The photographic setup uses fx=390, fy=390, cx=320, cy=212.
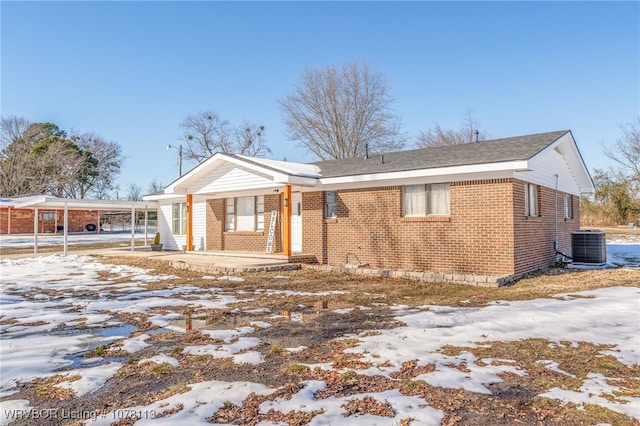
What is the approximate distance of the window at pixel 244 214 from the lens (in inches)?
599

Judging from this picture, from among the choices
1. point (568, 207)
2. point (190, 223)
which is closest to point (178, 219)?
point (190, 223)

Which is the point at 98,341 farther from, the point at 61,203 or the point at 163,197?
the point at 61,203

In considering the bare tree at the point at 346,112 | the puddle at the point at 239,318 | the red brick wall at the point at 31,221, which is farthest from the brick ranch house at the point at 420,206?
the red brick wall at the point at 31,221

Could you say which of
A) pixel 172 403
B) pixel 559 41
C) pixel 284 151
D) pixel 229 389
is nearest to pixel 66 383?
pixel 172 403

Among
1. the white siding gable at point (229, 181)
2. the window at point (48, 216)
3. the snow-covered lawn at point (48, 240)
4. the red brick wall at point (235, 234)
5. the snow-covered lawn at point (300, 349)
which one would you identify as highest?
the white siding gable at point (229, 181)

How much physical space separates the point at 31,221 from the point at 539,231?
136 ft

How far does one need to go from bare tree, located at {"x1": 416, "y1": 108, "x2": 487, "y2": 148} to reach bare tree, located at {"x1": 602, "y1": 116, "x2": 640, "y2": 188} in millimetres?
10771

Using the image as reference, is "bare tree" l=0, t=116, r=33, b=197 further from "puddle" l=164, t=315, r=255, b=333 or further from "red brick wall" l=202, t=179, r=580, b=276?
"puddle" l=164, t=315, r=255, b=333

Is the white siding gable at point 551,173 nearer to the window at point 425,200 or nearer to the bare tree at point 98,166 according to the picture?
the window at point 425,200

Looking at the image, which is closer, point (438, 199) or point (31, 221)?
point (438, 199)

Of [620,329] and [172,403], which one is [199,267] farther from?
[620,329]

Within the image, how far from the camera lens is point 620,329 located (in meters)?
5.27

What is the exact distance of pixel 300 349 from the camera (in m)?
4.58

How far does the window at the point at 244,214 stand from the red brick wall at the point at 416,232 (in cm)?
265
